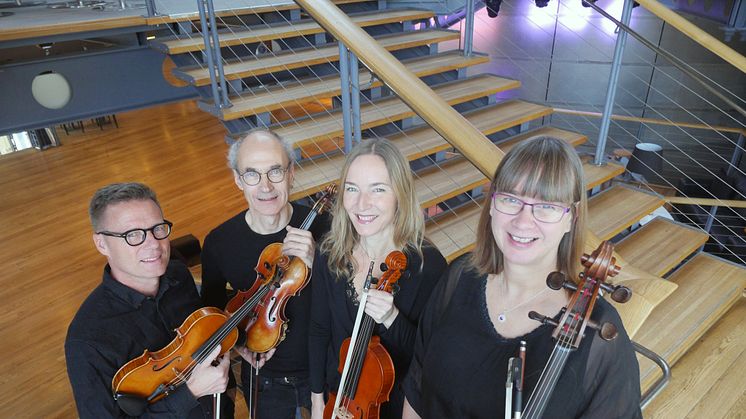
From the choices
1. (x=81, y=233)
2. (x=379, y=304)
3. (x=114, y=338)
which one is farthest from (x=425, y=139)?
(x=81, y=233)

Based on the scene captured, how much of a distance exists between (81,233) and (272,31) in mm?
3508

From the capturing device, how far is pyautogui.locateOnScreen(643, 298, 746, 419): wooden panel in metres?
1.85

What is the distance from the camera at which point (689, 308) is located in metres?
2.19

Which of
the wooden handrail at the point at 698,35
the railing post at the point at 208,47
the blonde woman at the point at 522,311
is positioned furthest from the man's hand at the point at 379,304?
the wooden handrail at the point at 698,35

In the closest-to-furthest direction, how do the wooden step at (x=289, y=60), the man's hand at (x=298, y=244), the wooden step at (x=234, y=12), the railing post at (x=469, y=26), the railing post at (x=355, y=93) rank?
the man's hand at (x=298, y=244), the railing post at (x=355, y=93), the wooden step at (x=289, y=60), the wooden step at (x=234, y=12), the railing post at (x=469, y=26)

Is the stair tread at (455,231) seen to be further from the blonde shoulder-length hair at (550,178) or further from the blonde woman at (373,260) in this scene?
the blonde shoulder-length hair at (550,178)

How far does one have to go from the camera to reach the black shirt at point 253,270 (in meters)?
1.56

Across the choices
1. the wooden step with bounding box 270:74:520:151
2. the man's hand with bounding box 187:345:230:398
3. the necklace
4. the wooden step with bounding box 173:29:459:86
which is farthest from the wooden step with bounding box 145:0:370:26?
the necklace

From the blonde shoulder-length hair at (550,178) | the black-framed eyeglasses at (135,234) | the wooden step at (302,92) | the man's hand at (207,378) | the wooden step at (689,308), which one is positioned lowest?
the wooden step at (689,308)

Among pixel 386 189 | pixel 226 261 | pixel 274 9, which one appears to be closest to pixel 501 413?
pixel 386 189

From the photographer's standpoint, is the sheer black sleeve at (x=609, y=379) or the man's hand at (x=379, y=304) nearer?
the sheer black sleeve at (x=609, y=379)

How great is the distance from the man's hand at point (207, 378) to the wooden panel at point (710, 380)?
159cm

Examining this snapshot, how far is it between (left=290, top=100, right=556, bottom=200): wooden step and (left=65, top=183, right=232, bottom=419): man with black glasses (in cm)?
77

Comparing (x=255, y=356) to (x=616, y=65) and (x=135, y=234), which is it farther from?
(x=616, y=65)
